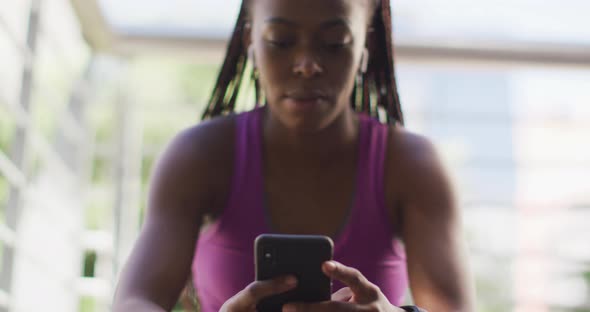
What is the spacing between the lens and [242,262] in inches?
47.8

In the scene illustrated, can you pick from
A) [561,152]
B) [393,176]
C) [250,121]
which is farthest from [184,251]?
[561,152]

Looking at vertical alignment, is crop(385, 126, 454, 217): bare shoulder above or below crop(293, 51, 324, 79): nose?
below

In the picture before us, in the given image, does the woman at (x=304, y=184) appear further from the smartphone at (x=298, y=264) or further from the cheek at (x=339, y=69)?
the smartphone at (x=298, y=264)

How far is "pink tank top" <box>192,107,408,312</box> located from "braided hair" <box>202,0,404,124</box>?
18 cm

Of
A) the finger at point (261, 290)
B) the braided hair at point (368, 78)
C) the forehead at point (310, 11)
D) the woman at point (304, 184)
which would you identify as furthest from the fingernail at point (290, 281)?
the braided hair at point (368, 78)

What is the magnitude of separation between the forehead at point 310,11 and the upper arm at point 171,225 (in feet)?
0.95

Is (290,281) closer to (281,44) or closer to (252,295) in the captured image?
(252,295)

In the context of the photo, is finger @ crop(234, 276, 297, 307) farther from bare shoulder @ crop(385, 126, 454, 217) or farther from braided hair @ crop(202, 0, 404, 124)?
braided hair @ crop(202, 0, 404, 124)

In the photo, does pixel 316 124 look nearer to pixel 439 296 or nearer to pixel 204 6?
pixel 439 296

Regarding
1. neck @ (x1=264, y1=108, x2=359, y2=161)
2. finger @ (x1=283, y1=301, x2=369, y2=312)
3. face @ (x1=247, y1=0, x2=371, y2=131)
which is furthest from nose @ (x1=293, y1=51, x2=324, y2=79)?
finger @ (x1=283, y1=301, x2=369, y2=312)

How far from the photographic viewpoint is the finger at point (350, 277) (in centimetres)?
84

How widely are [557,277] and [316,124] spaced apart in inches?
163

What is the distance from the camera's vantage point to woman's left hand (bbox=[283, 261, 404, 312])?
84 cm

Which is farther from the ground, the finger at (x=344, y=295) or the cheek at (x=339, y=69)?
the cheek at (x=339, y=69)
